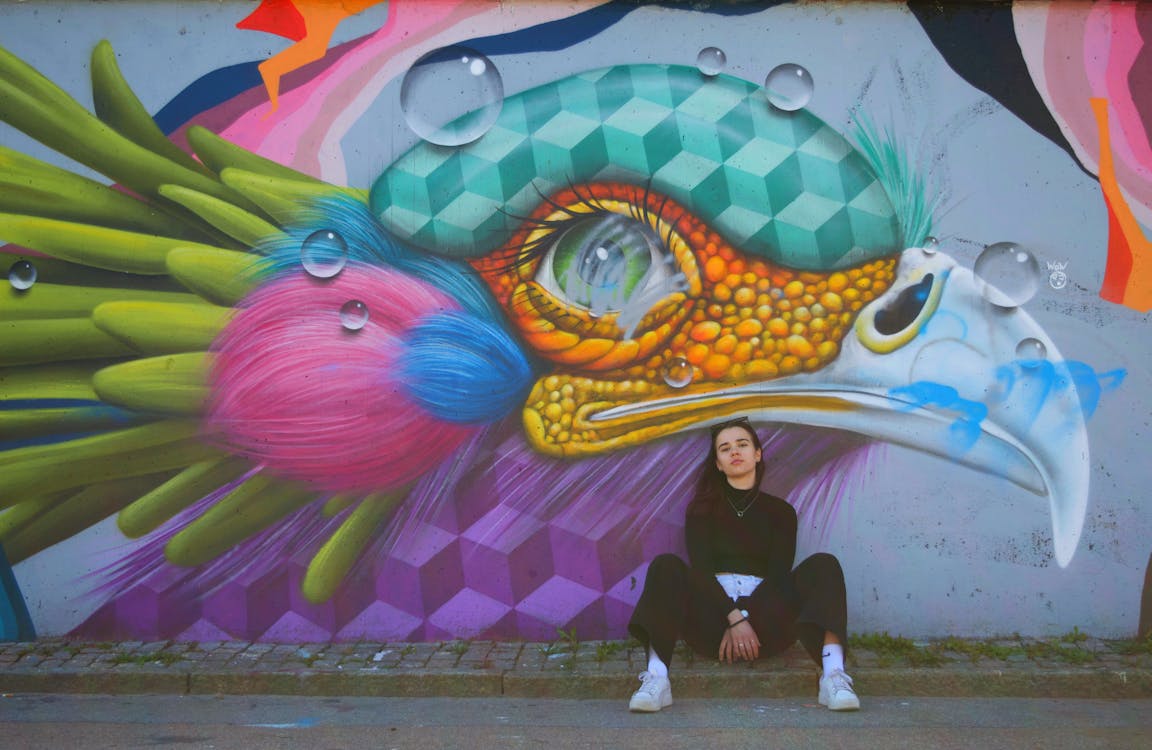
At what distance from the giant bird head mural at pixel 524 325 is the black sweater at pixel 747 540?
322 millimetres

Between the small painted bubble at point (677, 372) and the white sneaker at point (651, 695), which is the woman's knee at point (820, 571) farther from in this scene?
the small painted bubble at point (677, 372)

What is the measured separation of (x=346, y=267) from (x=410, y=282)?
33 cm

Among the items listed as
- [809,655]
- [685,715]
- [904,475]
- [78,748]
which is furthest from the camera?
[904,475]

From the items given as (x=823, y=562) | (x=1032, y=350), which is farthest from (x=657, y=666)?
(x=1032, y=350)

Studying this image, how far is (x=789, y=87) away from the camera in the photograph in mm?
5969

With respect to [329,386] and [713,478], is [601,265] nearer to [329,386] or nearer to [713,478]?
[713,478]

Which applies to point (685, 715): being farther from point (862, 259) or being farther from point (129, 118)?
point (129, 118)

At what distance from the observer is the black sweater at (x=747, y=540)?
5.62 metres

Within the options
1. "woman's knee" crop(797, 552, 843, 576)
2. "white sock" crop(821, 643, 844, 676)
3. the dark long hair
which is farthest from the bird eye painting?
"white sock" crop(821, 643, 844, 676)

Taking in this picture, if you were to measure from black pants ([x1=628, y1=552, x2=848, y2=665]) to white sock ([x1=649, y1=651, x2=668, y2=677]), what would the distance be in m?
0.02

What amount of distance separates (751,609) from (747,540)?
0.35 meters

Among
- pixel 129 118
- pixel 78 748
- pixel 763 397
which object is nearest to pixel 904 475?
pixel 763 397

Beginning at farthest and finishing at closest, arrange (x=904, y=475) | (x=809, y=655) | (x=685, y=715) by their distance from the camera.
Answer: (x=904, y=475), (x=809, y=655), (x=685, y=715)

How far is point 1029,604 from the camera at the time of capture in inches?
233
